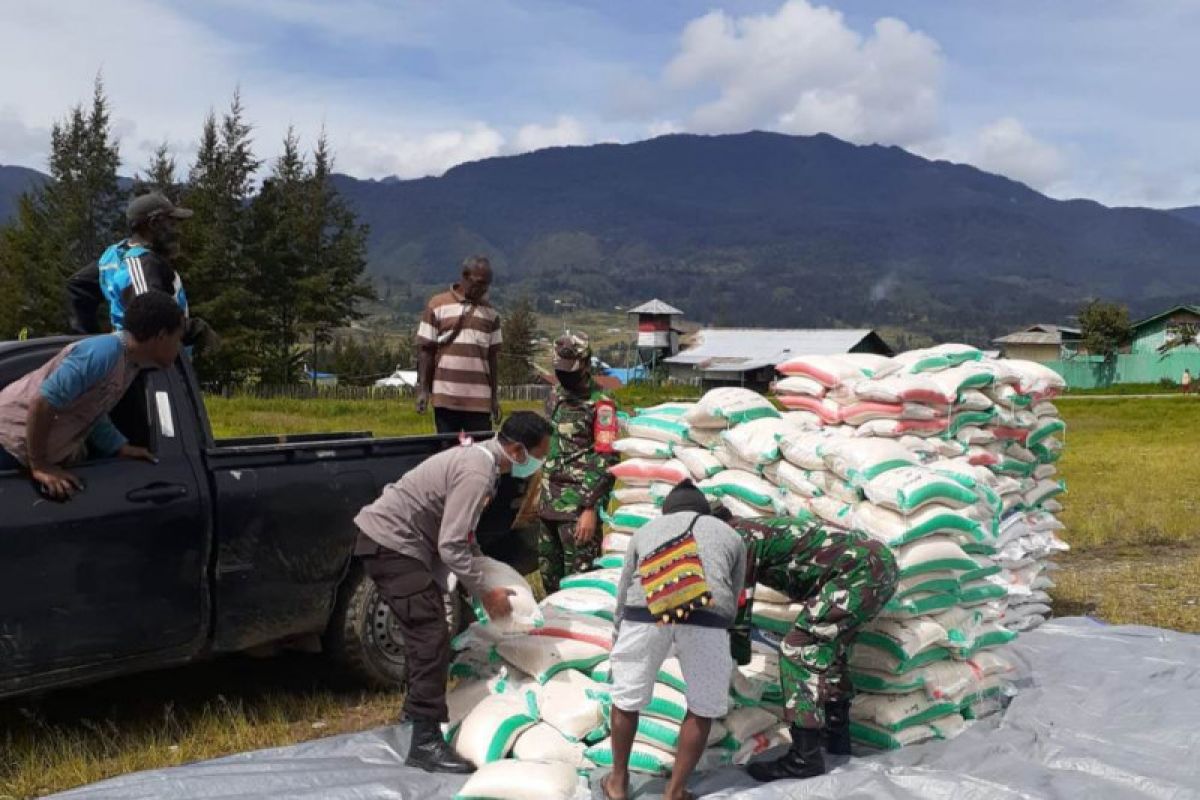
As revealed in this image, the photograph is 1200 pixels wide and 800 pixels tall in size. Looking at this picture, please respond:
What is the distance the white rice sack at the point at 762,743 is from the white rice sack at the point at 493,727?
37.4 inches

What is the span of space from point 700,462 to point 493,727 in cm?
203

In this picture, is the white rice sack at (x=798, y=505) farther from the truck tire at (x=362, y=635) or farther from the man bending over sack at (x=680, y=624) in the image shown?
the truck tire at (x=362, y=635)

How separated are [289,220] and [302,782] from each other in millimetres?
44778

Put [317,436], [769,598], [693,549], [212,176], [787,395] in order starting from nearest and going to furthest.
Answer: [693,549] → [769,598] → [787,395] → [317,436] → [212,176]

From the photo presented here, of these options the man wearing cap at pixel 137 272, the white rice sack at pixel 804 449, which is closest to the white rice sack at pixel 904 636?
the white rice sack at pixel 804 449

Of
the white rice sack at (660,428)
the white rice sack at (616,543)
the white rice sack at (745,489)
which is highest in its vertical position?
the white rice sack at (660,428)

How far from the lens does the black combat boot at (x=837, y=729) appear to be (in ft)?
16.9

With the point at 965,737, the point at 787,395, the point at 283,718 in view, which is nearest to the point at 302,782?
the point at 283,718

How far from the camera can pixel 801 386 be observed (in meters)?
6.98

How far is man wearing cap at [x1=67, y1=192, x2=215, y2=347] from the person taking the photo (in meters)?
5.92

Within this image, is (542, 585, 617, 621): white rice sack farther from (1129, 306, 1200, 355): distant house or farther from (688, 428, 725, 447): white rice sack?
(1129, 306, 1200, 355): distant house

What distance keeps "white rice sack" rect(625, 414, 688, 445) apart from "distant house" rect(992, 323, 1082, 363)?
287ft

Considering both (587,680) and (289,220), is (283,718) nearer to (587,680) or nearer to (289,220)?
(587,680)

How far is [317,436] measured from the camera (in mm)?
7633
